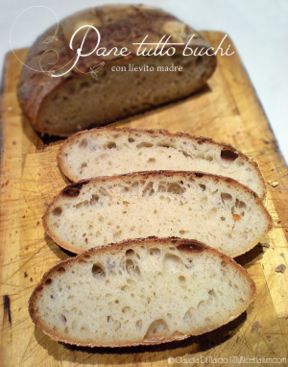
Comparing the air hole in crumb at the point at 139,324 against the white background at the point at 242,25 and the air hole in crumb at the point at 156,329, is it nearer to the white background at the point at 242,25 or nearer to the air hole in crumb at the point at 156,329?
the air hole in crumb at the point at 156,329

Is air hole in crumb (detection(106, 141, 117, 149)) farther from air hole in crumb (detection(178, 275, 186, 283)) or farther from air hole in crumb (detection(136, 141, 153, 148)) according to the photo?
air hole in crumb (detection(178, 275, 186, 283))

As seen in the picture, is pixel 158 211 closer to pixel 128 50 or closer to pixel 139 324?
pixel 139 324

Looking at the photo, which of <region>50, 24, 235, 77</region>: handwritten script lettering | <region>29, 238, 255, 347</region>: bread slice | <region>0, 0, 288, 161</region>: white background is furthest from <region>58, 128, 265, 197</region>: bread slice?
<region>0, 0, 288, 161</region>: white background

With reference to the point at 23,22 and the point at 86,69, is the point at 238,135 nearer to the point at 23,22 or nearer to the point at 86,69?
the point at 86,69

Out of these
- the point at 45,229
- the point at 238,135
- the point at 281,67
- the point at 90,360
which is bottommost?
the point at 90,360

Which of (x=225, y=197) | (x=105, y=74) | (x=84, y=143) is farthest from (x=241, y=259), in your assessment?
(x=105, y=74)

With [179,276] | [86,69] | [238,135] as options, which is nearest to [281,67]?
[238,135]
